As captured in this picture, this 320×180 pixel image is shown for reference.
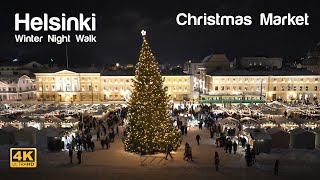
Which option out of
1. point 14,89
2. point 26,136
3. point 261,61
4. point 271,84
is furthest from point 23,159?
point 261,61

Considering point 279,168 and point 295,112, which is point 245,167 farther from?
Result: point 295,112

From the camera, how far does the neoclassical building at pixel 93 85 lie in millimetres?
66188

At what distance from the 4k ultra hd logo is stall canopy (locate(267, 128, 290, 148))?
52.3 ft

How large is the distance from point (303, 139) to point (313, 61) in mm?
79314

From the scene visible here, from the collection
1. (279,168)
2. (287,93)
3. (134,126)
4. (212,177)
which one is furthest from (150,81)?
(287,93)

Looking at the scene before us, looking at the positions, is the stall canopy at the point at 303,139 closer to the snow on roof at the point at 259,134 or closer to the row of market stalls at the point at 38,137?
the snow on roof at the point at 259,134

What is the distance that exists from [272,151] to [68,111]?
2563cm

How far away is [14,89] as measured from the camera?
65500 mm

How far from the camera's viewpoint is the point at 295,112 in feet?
131

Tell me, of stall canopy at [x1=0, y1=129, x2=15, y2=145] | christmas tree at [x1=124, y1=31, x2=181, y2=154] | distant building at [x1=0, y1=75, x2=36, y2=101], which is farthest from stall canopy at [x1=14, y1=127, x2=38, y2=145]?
distant building at [x1=0, y1=75, x2=36, y2=101]

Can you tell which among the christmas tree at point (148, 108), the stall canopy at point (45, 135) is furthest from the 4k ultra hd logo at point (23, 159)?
the christmas tree at point (148, 108)

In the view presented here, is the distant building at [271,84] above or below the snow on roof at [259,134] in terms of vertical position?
above

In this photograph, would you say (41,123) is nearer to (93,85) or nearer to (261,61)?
(93,85)

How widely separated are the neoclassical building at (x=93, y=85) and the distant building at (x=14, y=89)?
3.30 metres
